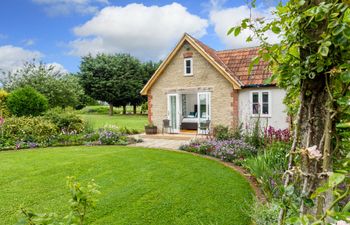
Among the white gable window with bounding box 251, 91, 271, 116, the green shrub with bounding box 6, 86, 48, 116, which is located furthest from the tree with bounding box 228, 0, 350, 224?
the green shrub with bounding box 6, 86, 48, 116

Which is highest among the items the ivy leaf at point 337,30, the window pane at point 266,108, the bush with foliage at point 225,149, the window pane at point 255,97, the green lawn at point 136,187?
the window pane at point 255,97

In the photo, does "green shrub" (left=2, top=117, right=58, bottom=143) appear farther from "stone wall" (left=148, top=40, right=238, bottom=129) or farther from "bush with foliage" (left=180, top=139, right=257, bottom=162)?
"bush with foliage" (left=180, top=139, right=257, bottom=162)

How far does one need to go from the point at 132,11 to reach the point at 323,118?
13.1m

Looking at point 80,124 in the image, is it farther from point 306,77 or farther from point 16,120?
point 306,77

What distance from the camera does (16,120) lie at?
13023 mm

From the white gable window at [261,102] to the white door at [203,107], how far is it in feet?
8.24

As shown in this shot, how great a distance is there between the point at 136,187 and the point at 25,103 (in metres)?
12.9

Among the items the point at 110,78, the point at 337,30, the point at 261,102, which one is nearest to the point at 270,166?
the point at 337,30

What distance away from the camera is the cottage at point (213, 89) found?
43.6ft

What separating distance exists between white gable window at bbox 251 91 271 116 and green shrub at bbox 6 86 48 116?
42.1ft

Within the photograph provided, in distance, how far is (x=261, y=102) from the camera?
13.4 m

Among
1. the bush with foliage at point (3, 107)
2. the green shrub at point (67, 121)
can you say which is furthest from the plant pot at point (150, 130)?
the bush with foliage at point (3, 107)

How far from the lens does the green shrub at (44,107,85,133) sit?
13.9 meters

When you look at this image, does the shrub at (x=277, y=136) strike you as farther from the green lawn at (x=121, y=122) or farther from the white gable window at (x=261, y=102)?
the green lawn at (x=121, y=122)
